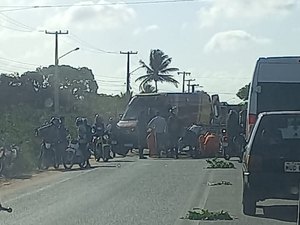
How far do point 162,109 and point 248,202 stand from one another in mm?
24432

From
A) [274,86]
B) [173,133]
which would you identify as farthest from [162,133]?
[274,86]

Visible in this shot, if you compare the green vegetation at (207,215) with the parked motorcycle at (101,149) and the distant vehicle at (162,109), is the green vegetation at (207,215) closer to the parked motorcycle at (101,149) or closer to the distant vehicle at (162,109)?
the parked motorcycle at (101,149)

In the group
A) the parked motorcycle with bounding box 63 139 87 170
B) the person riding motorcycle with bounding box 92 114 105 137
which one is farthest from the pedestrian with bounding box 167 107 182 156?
the parked motorcycle with bounding box 63 139 87 170

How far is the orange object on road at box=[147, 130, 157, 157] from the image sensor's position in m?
32.0

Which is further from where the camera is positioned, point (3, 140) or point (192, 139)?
point (192, 139)

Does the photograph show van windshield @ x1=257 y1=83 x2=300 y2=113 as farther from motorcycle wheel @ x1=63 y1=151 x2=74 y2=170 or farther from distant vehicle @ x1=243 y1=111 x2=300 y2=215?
motorcycle wheel @ x1=63 y1=151 x2=74 y2=170

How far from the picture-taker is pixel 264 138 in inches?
534

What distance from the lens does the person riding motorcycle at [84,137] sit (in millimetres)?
26609

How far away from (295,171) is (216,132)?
20316 millimetres

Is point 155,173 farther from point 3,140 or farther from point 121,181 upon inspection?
point 3,140

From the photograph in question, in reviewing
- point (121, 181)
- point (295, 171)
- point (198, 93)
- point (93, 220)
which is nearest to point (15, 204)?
point (93, 220)

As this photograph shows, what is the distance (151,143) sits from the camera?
106 feet

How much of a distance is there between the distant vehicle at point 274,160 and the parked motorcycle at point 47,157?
1343 centimetres

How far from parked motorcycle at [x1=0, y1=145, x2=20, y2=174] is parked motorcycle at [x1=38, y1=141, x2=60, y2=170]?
165 cm
